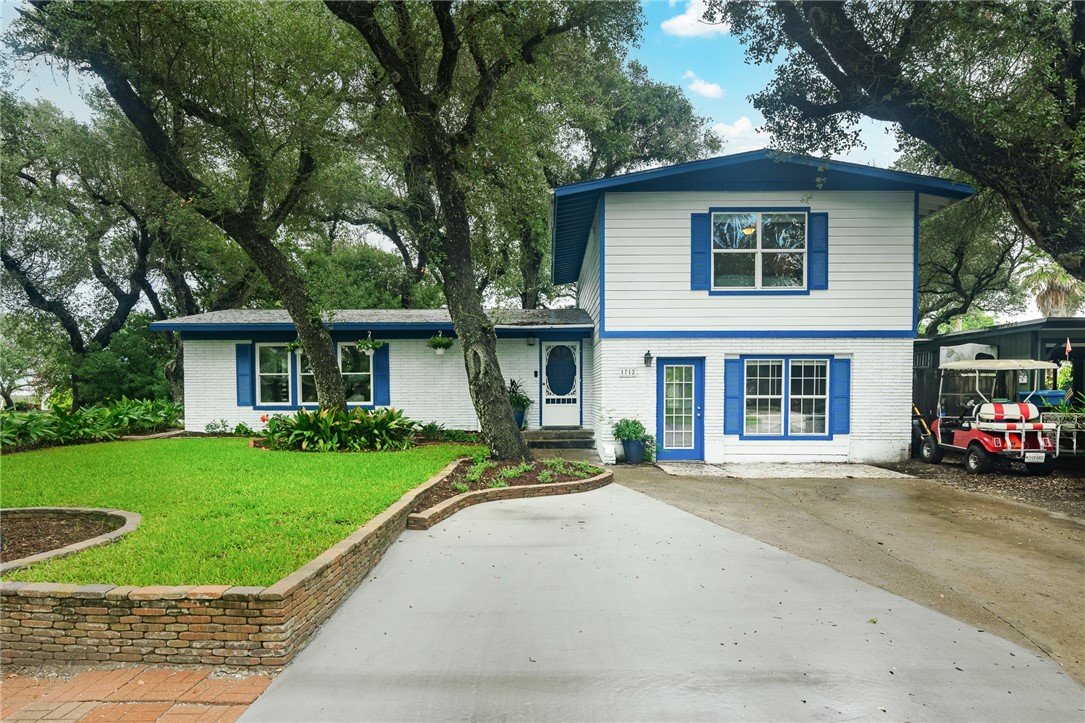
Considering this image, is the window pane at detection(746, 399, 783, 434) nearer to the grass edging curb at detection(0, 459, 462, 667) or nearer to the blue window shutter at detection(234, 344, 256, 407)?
the grass edging curb at detection(0, 459, 462, 667)

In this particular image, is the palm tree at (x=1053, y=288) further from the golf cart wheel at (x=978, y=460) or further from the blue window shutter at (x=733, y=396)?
the blue window shutter at (x=733, y=396)

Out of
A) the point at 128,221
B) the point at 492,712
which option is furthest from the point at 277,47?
the point at 128,221

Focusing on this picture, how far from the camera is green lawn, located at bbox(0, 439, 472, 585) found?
157 inches

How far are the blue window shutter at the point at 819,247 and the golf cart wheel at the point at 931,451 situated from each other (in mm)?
3802

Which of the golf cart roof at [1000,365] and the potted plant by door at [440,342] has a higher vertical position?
the potted plant by door at [440,342]

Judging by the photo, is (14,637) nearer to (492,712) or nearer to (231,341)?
(492,712)

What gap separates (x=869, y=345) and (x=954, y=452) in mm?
2632

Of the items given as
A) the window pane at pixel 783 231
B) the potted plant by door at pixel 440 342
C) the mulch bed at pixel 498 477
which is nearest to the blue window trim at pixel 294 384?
the potted plant by door at pixel 440 342

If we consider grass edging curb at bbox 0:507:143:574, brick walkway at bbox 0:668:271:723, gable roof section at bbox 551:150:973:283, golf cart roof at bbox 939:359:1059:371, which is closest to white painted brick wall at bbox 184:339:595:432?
gable roof section at bbox 551:150:973:283

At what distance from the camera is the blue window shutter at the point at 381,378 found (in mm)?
14352

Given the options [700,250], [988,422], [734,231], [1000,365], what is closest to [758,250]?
[734,231]

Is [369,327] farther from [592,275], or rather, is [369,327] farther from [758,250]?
[758,250]

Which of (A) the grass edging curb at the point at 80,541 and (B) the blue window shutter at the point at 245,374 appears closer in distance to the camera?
(A) the grass edging curb at the point at 80,541

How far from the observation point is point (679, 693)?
10.2 ft
